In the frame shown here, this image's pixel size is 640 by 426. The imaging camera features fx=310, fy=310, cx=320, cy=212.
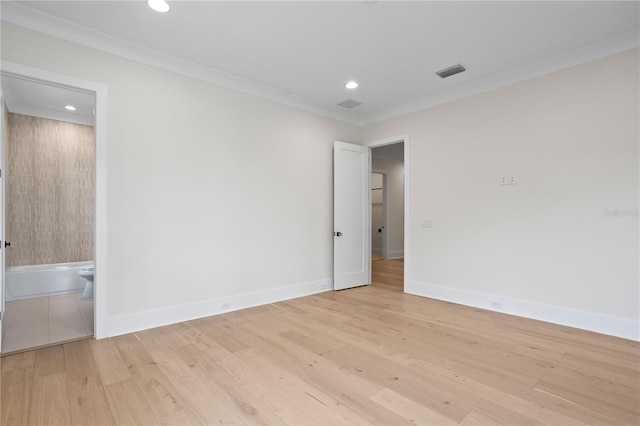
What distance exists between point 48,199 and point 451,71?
249 inches

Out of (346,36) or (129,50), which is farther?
(129,50)

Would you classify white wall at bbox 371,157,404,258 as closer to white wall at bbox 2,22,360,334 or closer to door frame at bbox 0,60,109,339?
white wall at bbox 2,22,360,334

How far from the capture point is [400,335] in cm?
312

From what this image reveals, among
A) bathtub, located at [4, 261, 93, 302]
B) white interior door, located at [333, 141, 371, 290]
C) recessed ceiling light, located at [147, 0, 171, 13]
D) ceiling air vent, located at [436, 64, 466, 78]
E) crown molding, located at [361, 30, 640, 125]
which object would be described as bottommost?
bathtub, located at [4, 261, 93, 302]

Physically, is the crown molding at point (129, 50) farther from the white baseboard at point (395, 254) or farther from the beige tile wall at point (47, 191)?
the white baseboard at point (395, 254)

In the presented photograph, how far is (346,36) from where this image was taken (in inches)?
120

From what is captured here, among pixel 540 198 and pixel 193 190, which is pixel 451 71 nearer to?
pixel 540 198

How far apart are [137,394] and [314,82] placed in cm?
375

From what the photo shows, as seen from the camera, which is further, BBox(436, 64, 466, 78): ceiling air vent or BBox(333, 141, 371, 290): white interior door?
BBox(333, 141, 371, 290): white interior door

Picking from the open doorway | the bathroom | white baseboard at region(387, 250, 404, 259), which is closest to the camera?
the bathroom

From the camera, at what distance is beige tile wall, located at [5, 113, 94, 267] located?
15.7ft

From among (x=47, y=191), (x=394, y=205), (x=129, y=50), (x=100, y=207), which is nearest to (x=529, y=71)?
(x=129, y=50)

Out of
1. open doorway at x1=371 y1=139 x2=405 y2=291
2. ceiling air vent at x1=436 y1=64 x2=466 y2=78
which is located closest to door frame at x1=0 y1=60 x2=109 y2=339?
ceiling air vent at x1=436 y1=64 x2=466 y2=78

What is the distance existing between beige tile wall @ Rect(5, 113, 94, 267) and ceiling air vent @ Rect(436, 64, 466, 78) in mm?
5766
